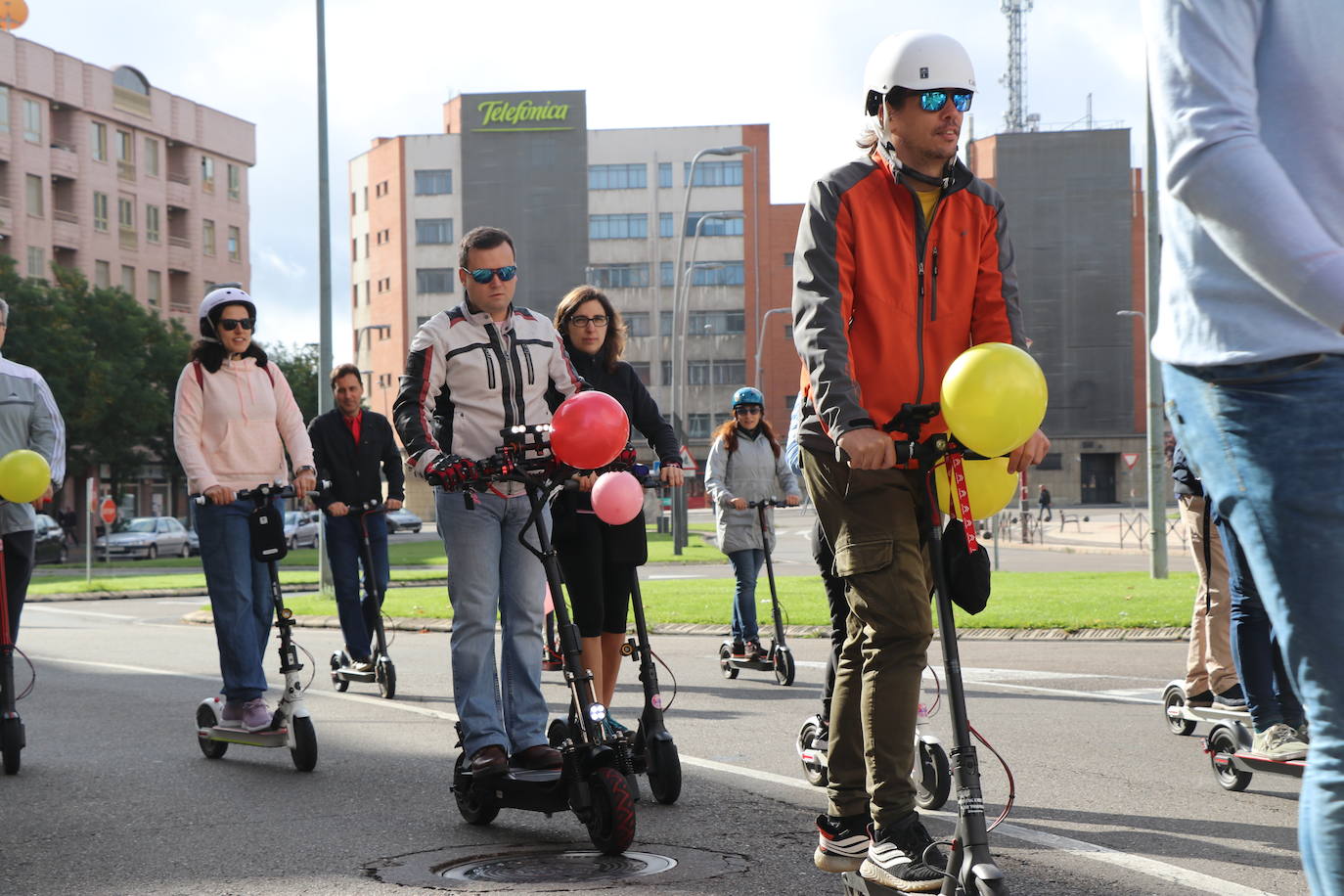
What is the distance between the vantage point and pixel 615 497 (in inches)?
261

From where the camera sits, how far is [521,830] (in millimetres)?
6098

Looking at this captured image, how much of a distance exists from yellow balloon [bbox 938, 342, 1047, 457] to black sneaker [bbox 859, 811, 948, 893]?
0.99 meters

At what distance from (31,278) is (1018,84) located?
65.9 meters

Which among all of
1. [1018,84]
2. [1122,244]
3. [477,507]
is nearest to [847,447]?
[477,507]

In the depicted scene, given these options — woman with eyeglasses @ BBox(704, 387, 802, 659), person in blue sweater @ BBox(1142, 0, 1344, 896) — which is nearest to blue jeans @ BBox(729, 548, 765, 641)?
woman with eyeglasses @ BBox(704, 387, 802, 659)

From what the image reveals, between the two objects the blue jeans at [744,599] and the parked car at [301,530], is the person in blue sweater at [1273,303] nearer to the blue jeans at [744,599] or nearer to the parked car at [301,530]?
the blue jeans at [744,599]

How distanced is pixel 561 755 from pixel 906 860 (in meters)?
2.19

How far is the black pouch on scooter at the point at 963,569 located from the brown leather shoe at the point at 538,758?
7.81 feet

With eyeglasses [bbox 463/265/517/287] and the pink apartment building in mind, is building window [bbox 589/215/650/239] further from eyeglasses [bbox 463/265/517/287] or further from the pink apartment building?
eyeglasses [bbox 463/265/517/287]

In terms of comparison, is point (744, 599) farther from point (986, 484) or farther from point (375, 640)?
point (986, 484)

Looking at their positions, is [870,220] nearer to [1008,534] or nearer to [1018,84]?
[1008,534]

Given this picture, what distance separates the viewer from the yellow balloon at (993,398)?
384 cm

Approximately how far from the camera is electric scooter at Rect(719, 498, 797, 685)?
36.6ft

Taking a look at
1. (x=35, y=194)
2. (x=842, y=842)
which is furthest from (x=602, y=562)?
(x=35, y=194)
